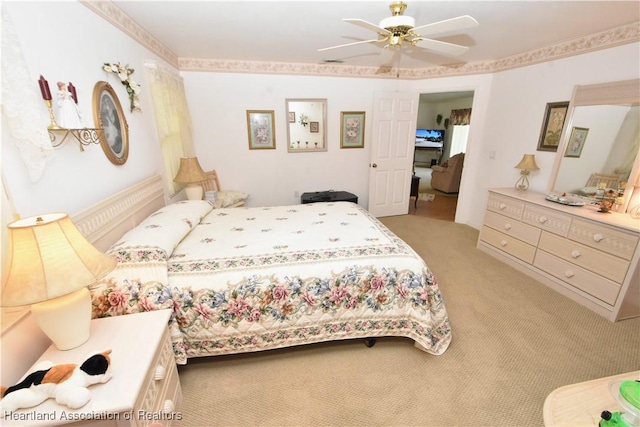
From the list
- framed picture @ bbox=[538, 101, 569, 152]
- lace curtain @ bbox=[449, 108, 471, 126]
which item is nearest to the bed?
framed picture @ bbox=[538, 101, 569, 152]

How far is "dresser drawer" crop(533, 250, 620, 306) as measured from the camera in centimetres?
209

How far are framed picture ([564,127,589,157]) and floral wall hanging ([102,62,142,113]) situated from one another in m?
4.11

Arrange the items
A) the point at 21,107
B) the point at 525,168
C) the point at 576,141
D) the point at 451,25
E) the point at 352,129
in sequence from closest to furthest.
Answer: the point at 21,107, the point at 451,25, the point at 576,141, the point at 525,168, the point at 352,129

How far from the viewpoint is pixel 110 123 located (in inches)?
74.1

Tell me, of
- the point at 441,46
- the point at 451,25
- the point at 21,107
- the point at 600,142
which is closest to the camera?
the point at 21,107

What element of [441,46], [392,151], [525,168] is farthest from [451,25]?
[392,151]

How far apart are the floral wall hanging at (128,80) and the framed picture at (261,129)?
1603 mm

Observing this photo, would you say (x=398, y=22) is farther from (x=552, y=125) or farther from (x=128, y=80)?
(x=552, y=125)

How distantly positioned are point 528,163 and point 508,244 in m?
0.95

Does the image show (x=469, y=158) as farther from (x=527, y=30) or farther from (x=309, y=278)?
(x=309, y=278)

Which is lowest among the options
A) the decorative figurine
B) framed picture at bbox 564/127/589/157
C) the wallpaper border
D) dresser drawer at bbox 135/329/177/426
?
dresser drawer at bbox 135/329/177/426

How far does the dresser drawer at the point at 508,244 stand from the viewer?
275 centimetres

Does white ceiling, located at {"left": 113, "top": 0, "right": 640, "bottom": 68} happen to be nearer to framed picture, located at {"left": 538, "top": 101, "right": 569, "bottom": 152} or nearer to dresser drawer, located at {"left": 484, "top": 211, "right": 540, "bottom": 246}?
framed picture, located at {"left": 538, "top": 101, "right": 569, "bottom": 152}

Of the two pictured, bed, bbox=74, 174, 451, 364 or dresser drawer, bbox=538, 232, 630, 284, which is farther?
dresser drawer, bbox=538, 232, 630, 284
